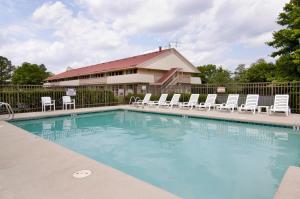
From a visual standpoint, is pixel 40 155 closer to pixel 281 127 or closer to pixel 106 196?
pixel 106 196

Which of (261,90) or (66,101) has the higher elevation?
(261,90)

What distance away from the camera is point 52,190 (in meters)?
3.20

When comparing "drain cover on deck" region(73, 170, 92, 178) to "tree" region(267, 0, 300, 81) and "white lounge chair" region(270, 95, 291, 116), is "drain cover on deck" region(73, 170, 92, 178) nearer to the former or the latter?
"white lounge chair" region(270, 95, 291, 116)

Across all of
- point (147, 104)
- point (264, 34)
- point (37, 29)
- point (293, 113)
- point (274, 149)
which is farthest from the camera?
point (264, 34)

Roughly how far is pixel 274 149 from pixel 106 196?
220 inches

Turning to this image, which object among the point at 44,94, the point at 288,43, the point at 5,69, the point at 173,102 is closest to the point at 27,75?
the point at 5,69

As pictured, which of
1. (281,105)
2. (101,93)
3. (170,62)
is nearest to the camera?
(281,105)

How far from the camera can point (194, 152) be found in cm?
645

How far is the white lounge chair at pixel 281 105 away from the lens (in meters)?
11.2

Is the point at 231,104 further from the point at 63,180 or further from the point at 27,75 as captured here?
the point at 27,75

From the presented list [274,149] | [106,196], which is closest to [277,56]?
[274,149]

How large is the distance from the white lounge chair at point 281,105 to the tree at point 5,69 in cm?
6265

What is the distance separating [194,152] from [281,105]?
7444 millimetres

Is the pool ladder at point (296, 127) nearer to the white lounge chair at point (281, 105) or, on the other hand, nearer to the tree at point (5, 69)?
the white lounge chair at point (281, 105)
